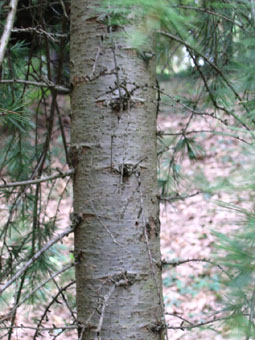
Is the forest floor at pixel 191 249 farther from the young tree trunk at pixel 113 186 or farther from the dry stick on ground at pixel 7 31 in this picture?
the dry stick on ground at pixel 7 31

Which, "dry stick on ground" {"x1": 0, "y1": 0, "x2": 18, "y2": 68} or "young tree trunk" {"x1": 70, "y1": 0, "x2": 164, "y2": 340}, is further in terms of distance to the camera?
"young tree trunk" {"x1": 70, "y1": 0, "x2": 164, "y2": 340}

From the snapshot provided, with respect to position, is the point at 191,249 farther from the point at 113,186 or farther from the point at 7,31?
the point at 7,31

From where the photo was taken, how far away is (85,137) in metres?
1.20

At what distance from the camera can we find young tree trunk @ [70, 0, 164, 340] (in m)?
1.12

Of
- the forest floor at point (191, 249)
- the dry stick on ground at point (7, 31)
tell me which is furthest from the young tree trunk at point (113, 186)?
the forest floor at point (191, 249)

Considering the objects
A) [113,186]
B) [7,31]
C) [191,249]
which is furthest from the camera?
[191,249]

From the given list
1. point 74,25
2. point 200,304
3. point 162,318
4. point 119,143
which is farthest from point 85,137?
point 200,304

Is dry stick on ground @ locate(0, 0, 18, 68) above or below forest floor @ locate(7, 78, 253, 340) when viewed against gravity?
above

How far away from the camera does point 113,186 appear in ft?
3.77

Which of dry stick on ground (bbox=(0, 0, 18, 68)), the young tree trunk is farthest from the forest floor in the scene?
dry stick on ground (bbox=(0, 0, 18, 68))

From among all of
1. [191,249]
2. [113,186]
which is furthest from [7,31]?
[191,249]

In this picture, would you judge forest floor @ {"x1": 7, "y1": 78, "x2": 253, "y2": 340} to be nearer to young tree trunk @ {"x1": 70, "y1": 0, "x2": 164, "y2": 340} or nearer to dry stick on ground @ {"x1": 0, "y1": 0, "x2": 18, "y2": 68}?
young tree trunk @ {"x1": 70, "y1": 0, "x2": 164, "y2": 340}

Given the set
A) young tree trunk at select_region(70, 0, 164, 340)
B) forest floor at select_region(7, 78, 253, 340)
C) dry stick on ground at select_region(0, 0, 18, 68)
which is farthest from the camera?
forest floor at select_region(7, 78, 253, 340)

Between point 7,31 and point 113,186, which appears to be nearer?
point 7,31
